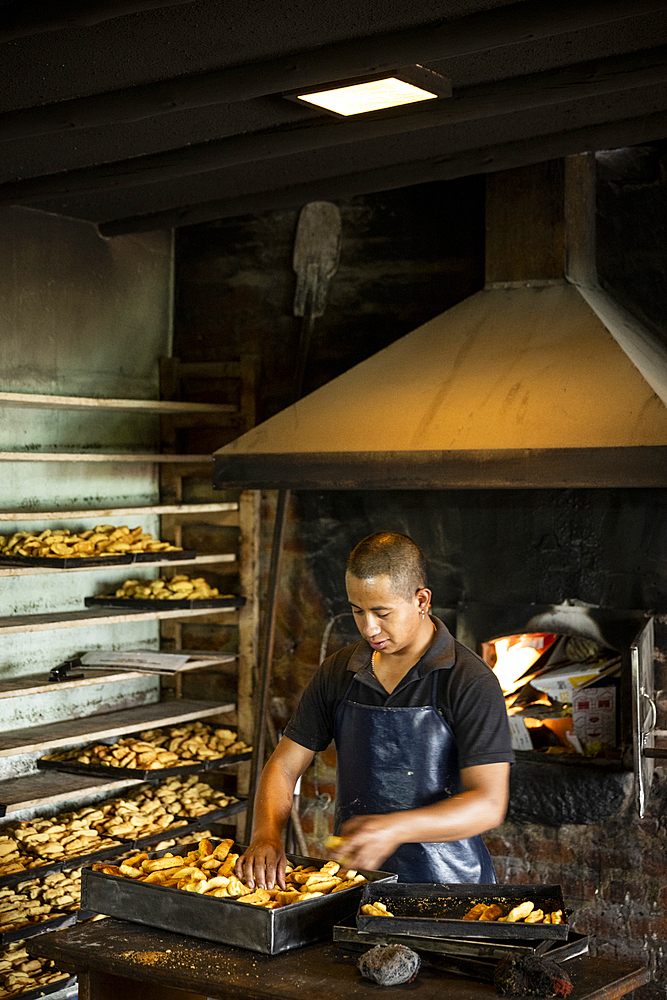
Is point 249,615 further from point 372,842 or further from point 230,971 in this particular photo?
point 230,971

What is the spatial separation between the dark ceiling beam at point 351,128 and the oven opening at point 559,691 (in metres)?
2.10

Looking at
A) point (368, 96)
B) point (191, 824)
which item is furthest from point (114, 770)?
point (368, 96)

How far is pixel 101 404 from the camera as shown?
4605 mm

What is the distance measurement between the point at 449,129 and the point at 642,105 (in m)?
0.66

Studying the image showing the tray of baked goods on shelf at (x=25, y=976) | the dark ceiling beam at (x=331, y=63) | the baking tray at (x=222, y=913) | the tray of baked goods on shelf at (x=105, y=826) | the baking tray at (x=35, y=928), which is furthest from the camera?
the tray of baked goods on shelf at (x=105, y=826)

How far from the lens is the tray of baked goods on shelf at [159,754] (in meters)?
4.67

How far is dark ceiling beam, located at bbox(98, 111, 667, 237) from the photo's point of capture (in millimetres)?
4027

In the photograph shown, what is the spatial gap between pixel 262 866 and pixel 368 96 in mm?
2258

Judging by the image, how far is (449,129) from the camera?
156 inches

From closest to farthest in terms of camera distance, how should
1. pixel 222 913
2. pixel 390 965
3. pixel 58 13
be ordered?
1. pixel 390 965
2. pixel 222 913
3. pixel 58 13

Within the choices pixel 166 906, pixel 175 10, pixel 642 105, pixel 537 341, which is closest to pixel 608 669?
pixel 537 341

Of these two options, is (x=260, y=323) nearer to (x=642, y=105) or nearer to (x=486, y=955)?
(x=642, y=105)

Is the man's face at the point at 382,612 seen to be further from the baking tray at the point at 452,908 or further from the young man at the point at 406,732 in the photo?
the baking tray at the point at 452,908

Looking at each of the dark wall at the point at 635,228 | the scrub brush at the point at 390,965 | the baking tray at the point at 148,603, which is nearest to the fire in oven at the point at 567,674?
the baking tray at the point at 148,603
